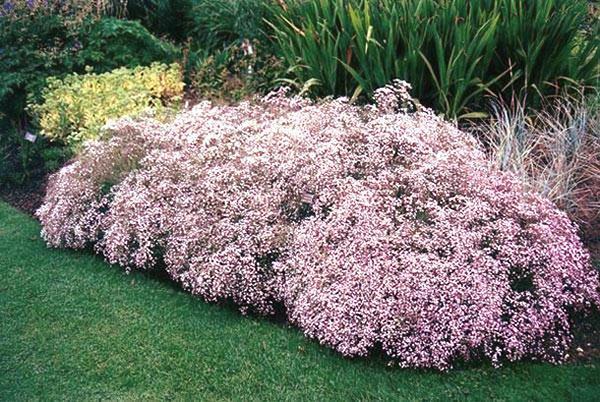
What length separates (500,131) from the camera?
5.55 m

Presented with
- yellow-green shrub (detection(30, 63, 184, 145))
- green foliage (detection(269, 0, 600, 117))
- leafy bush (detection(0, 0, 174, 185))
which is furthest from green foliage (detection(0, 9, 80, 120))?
green foliage (detection(269, 0, 600, 117))

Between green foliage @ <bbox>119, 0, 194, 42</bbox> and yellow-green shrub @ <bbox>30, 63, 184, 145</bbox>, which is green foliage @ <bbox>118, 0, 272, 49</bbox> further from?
yellow-green shrub @ <bbox>30, 63, 184, 145</bbox>

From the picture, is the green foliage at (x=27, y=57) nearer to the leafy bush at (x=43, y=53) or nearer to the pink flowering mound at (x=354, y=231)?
the leafy bush at (x=43, y=53)

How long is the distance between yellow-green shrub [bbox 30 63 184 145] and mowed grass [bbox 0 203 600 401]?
7.82ft

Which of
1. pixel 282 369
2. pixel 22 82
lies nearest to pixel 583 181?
pixel 282 369

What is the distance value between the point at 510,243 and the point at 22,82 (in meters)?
5.98

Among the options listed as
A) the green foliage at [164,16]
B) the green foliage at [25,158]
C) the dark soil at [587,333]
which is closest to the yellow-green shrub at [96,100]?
the green foliage at [25,158]

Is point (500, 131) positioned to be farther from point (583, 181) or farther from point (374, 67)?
point (374, 67)

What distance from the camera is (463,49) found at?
598cm

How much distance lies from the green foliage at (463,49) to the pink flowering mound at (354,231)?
888 mm

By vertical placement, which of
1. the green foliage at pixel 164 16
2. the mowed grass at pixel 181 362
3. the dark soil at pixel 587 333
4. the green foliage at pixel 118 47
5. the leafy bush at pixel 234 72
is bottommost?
the green foliage at pixel 164 16

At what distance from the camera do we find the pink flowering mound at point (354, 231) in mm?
3932

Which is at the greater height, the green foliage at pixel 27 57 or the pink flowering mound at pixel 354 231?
the pink flowering mound at pixel 354 231

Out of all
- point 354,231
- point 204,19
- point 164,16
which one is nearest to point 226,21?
point 204,19
